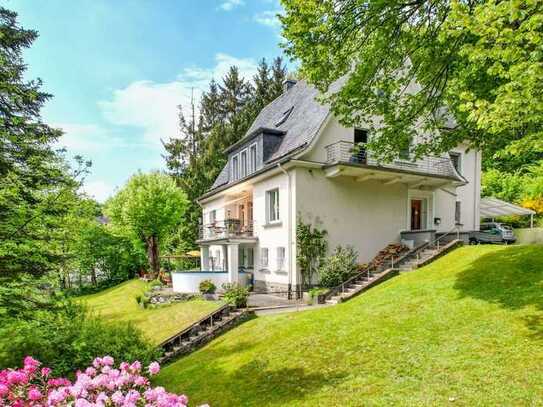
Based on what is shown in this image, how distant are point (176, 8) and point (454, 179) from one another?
1724 cm

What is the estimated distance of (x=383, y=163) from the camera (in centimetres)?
1695

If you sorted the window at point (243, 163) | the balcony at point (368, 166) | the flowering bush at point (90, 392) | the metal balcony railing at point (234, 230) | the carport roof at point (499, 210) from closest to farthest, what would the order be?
the flowering bush at point (90, 392) → the balcony at point (368, 166) → the metal balcony railing at point (234, 230) → the window at point (243, 163) → the carport roof at point (499, 210)

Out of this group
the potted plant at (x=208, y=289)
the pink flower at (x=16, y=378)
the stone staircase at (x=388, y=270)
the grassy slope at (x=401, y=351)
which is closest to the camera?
the pink flower at (x=16, y=378)

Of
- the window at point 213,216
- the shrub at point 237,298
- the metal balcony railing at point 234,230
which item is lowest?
the shrub at point 237,298

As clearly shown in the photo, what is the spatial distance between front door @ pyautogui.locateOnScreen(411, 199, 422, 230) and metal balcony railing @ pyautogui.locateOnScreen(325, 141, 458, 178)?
2.20 metres

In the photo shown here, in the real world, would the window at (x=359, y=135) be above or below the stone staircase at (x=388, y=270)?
above

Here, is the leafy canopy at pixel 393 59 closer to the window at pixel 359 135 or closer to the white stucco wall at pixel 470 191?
the window at pixel 359 135

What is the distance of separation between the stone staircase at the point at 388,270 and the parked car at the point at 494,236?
18.5 feet

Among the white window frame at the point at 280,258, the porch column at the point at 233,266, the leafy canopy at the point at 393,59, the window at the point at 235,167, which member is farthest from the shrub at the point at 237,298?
the window at the point at 235,167

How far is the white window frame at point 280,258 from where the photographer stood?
18391 mm

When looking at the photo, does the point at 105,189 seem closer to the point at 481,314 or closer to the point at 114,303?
the point at 114,303

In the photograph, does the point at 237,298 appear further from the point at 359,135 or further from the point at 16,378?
the point at 359,135

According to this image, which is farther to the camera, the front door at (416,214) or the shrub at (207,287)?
the front door at (416,214)

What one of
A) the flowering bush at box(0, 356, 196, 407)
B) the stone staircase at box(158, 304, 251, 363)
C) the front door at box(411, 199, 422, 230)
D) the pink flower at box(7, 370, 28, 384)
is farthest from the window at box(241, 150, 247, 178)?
the pink flower at box(7, 370, 28, 384)
